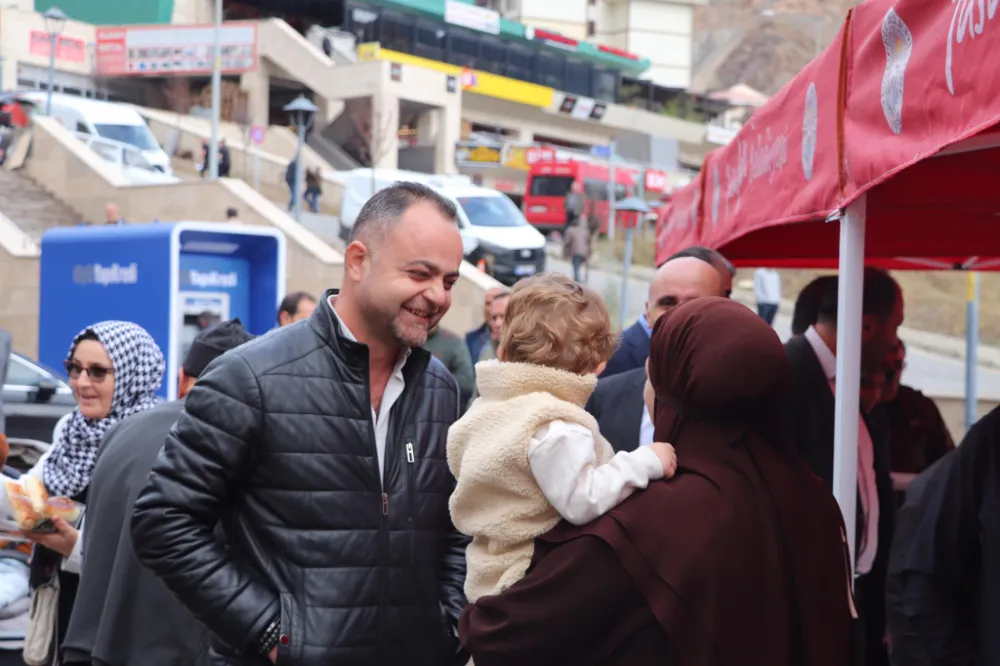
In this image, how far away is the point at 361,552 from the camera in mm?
2957

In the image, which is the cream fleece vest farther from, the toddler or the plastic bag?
the plastic bag

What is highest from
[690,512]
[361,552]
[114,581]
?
[690,512]

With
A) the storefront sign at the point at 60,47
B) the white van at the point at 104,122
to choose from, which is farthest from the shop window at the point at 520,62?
the white van at the point at 104,122

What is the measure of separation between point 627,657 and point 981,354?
2760cm

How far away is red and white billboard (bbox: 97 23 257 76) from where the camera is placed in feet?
156

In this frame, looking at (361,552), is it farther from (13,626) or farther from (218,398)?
(13,626)

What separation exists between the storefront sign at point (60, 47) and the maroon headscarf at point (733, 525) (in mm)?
47389

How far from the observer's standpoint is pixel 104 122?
3406cm

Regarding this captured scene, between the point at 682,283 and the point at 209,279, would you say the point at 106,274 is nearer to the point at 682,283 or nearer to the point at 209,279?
the point at 209,279

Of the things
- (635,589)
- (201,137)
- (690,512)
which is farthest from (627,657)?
(201,137)

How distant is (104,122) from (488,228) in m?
12.1

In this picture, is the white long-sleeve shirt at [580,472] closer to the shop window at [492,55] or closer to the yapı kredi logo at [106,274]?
the yapı kredi logo at [106,274]

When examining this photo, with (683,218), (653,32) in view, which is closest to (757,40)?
(653,32)

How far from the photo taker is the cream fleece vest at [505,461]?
105 inches
